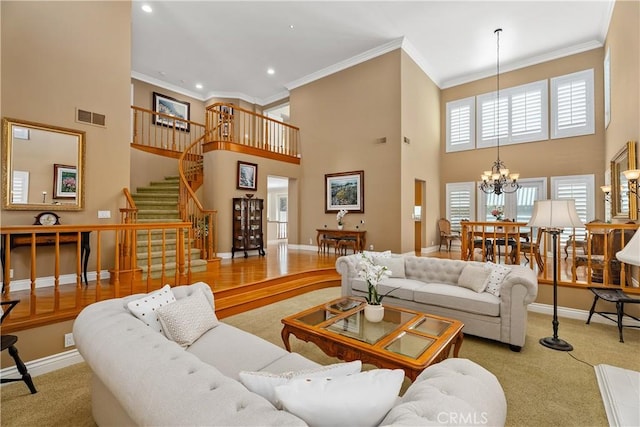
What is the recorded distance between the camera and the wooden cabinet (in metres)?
6.91

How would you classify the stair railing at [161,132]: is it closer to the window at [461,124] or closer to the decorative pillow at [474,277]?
the decorative pillow at [474,277]

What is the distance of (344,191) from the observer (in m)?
7.78

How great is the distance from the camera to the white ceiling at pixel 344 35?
5.62 m

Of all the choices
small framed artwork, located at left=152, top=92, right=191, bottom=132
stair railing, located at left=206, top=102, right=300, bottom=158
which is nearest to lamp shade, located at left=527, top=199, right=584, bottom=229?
stair railing, located at left=206, top=102, right=300, bottom=158

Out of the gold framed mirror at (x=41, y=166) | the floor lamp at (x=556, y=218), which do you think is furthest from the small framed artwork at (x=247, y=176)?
the floor lamp at (x=556, y=218)

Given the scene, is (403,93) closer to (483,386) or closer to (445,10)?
(445,10)

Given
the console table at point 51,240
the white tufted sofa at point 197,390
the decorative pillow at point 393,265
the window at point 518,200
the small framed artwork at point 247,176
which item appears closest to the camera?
the white tufted sofa at point 197,390

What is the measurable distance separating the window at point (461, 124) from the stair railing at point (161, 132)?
710cm

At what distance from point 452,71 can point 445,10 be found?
2642 mm

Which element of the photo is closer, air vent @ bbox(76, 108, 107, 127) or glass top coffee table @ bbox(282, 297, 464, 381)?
glass top coffee table @ bbox(282, 297, 464, 381)

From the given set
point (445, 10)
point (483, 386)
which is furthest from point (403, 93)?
point (483, 386)

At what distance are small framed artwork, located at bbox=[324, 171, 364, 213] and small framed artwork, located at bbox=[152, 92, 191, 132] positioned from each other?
4582mm

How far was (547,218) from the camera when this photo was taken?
9.68ft

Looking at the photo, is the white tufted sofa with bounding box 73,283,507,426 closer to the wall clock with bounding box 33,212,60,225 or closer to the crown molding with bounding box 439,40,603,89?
the wall clock with bounding box 33,212,60,225
